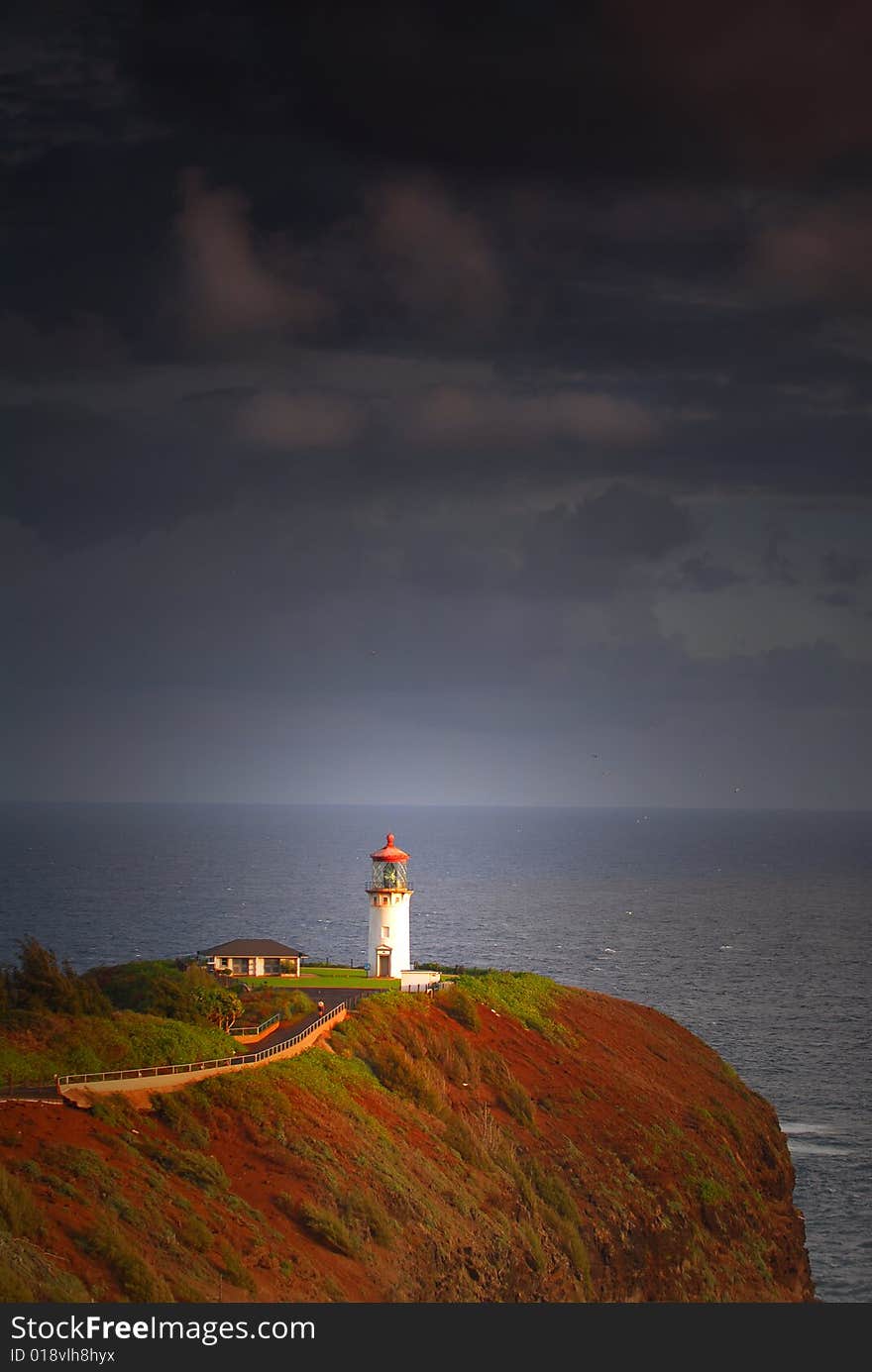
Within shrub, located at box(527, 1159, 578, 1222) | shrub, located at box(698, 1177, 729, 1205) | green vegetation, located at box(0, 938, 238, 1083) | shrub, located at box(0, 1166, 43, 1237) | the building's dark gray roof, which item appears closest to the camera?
shrub, located at box(0, 1166, 43, 1237)

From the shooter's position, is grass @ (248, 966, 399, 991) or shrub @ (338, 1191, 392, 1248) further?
grass @ (248, 966, 399, 991)

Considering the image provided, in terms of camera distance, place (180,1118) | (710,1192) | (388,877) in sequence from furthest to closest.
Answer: (388,877)
(710,1192)
(180,1118)

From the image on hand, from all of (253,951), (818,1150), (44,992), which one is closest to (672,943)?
(818,1150)

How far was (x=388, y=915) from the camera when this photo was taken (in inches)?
2429

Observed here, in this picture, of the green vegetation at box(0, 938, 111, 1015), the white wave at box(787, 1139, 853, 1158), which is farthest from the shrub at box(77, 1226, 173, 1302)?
the white wave at box(787, 1139, 853, 1158)

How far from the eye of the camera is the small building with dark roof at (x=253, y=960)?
60.3 m

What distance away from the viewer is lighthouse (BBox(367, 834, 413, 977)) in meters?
61.5

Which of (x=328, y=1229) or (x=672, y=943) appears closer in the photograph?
(x=328, y=1229)

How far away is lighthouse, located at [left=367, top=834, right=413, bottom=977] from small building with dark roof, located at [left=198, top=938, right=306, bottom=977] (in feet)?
11.4

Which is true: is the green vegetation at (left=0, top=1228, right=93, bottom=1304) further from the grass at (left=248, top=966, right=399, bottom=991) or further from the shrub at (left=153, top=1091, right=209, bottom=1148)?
the grass at (left=248, top=966, right=399, bottom=991)

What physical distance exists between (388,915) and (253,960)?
6.05 m

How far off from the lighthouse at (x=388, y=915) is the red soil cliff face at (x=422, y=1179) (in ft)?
23.4

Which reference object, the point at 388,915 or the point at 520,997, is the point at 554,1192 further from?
the point at 388,915

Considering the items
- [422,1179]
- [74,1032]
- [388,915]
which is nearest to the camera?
[74,1032]
